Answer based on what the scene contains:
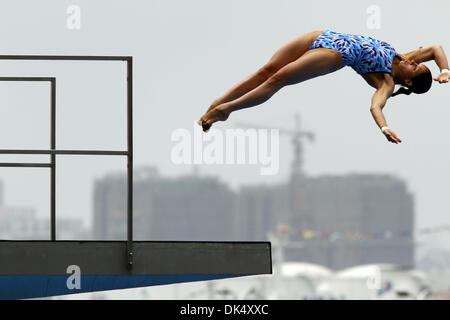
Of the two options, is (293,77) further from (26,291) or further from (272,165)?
(26,291)

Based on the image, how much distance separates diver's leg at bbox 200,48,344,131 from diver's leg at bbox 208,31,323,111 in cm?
15

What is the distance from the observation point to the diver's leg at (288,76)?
10211 mm

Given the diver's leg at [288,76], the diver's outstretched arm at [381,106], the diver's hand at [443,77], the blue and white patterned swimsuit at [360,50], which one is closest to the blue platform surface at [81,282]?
the diver's leg at [288,76]

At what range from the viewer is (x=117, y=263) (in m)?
10.4

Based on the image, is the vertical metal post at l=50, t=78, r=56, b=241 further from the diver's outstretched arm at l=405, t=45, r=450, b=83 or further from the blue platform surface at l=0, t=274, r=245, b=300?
the diver's outstretched arm at l=405, t=45, r=450, b=83

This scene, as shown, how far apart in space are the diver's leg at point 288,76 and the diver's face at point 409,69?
0.67m

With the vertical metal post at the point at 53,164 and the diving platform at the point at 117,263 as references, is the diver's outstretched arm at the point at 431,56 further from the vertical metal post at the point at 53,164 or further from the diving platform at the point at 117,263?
the vertical metal post at the point at 53,164

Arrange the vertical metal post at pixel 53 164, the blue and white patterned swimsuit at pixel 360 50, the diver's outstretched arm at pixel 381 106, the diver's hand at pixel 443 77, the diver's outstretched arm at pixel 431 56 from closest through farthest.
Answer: the diver's outstretched arm at pixel 381 106, the blue and white patterned swimsuit at pixel 360 50, the diver's hand at pixel 443 77, the diver's outstretched arm at pixel 431 56, the vertical metal post at pixel 53 164

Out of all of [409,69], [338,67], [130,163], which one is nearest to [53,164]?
[130,163]

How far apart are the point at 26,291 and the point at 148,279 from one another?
1359mm

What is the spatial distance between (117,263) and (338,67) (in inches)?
118

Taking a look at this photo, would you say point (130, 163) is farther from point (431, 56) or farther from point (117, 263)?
point (431, 56)

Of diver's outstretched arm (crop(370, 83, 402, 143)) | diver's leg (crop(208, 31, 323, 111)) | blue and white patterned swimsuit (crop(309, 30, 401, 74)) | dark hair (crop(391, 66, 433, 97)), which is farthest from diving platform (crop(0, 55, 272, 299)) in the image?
dark hair (crop(391, 66, 433, 97))
